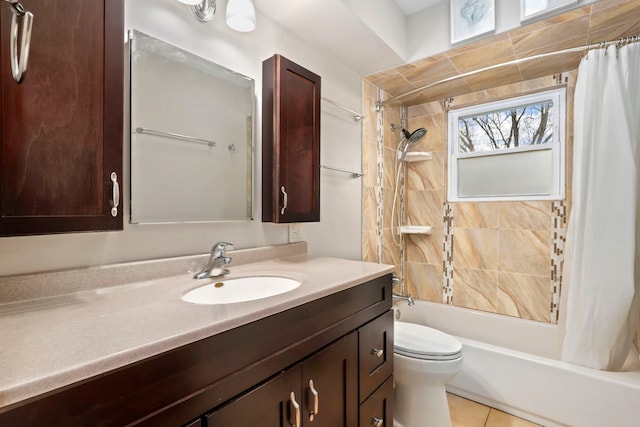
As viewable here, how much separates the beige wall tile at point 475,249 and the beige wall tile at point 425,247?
0.13 meters

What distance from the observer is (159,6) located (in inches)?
45.6

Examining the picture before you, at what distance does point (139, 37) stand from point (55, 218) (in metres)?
0.76

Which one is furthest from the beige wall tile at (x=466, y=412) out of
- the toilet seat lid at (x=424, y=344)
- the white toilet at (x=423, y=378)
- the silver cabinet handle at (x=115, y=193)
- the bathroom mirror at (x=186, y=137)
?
the silver cabinet handle at (x=115, y=193)

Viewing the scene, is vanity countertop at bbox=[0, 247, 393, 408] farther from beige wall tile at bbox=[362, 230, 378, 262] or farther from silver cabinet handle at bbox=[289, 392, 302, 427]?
beige wall tile at bbox=[362, 230, 378, 262]

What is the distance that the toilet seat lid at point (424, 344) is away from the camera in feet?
4.98

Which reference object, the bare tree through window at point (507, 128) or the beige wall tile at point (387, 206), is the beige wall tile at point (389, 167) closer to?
the beige wall tile at point (387, 206)

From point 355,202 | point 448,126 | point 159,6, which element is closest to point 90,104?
point 159,6

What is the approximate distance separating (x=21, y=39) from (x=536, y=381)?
8.44 feet

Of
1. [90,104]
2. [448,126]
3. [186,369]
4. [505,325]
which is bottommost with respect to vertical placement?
[505,325]

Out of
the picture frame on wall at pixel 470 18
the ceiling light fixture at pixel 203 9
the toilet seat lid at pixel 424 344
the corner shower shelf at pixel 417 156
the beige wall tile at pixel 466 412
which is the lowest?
the beige wall tile at pixel 466 412

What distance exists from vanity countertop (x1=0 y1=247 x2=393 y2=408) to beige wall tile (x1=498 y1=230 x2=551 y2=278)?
5.99 feet

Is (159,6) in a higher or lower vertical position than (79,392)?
higher

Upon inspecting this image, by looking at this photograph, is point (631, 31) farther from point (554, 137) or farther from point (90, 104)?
point (90, 104)

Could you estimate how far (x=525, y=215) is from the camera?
2.25 metres
